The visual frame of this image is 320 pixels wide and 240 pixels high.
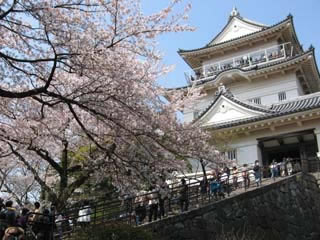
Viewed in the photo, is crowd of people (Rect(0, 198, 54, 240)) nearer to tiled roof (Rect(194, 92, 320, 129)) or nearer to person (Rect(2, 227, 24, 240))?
person (Rect(2, 227, 24, 240))

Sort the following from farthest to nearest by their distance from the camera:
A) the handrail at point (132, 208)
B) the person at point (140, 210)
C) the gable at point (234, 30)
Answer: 1. the gable at point (234, 30)
2. the person at point (140, 210)
3. the handrail at point (132, 208)

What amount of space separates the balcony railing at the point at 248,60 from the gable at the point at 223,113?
4.74 metres

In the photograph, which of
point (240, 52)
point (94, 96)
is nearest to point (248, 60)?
point (240, 52)

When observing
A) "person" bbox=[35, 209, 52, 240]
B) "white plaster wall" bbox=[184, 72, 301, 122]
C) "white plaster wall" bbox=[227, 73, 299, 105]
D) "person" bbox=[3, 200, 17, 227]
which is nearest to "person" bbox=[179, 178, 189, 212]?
"person" bbox=[35, 209, 52, 240]

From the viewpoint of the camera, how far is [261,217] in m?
12.8

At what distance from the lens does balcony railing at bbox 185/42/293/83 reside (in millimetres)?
27781

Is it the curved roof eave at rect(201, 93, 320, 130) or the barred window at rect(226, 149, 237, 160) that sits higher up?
the curved roof eave at rect(201, 93, 320, 130)

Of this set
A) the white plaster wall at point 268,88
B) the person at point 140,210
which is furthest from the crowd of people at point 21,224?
the white plaster wall at point 268,88

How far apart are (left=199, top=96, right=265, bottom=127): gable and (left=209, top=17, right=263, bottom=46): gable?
10152 mm

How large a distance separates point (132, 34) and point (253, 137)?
51.2 feet

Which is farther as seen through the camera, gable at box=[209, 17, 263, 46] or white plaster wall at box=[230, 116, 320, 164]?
gable at box=[209, 17, 263, 46]

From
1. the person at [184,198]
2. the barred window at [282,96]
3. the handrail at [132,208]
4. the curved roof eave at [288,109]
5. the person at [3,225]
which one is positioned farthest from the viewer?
the barred window at [282,96]

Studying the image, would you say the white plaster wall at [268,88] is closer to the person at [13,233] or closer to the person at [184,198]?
the person at [184,198]

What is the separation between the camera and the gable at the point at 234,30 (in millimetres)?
32528
